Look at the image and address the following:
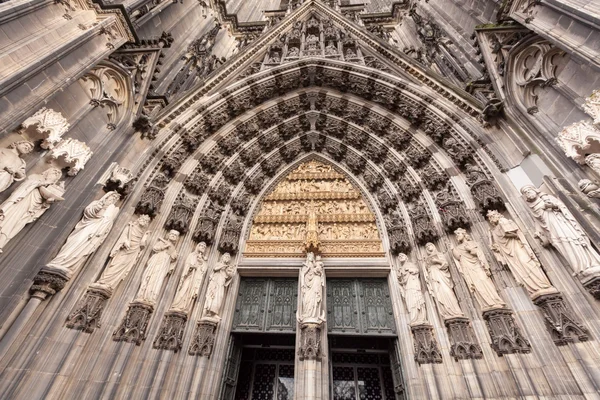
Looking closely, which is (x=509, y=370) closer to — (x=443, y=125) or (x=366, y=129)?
(x=443, y=125)

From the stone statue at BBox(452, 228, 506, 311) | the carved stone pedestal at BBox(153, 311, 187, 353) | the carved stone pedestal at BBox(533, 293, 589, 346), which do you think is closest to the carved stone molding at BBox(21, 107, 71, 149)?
the carved stone pedestal at BBox(153, 311, 187, 353)

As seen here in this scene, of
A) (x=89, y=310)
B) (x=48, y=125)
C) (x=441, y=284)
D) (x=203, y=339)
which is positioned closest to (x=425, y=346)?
(x=441, y=284)

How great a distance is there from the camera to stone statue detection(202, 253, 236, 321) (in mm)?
4434

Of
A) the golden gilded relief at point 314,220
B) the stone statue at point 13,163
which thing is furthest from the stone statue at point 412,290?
the stone statue at point 13,163

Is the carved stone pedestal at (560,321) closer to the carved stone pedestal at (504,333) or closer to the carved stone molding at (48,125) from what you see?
the carved stone pedestal at (504,333)

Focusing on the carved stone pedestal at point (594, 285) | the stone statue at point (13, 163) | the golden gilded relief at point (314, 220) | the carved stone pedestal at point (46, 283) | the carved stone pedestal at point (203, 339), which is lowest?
the carved stone pedestal at point (203, 339)

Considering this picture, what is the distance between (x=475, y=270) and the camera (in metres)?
3.96

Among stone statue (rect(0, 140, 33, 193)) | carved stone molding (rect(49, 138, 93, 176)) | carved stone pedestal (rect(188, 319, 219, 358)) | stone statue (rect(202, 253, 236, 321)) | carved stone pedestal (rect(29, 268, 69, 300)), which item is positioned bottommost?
carved stone pedestal (rect(188, 319, 219, 358))

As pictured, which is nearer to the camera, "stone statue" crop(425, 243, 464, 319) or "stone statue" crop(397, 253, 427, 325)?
"stone statue" crop(425, 243, 464, 319)

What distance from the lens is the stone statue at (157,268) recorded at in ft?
13.2

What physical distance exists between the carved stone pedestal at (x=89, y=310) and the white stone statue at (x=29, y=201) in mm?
1134

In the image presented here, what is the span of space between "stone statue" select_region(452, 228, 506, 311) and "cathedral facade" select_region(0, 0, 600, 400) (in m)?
0.03

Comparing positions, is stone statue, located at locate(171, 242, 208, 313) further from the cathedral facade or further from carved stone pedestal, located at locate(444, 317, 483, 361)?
carved stone pedestal, located at locate(444, 317, 483, 361)

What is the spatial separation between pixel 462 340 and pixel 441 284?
0.81 metres
